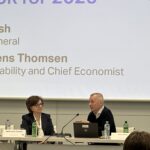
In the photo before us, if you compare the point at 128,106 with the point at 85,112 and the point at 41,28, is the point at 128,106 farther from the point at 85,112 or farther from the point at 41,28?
the point at 41,28

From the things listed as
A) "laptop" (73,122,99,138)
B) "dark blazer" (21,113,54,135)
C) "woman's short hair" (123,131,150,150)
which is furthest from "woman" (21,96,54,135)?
"woman's short hair" (123,131,150,150)

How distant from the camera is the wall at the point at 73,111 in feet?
20.5

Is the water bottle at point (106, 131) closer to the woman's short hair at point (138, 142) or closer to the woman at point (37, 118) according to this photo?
the woman at point (37, 118)

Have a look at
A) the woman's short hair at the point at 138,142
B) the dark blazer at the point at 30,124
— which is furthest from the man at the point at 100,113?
the woman's short hair at the point at 138,142

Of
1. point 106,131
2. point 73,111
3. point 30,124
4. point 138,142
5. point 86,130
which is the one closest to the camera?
point 138,142

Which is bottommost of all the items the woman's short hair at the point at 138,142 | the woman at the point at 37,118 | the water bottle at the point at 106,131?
the woman's short hair at the point at 138,142

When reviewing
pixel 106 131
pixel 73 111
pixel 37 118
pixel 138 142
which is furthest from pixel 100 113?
pixel 138 142

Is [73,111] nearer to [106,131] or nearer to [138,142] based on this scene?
[106,131]

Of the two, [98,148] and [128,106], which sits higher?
[128,106]

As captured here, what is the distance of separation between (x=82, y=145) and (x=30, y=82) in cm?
198

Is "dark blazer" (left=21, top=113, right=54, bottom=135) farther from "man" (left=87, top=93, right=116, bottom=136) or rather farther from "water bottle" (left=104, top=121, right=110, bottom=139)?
"water bottle" (left=104, top=121, right=110, bottom=139)

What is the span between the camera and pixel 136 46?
6.10 meters

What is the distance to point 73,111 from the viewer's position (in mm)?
6371

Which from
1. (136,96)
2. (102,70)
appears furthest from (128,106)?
(102,70)
